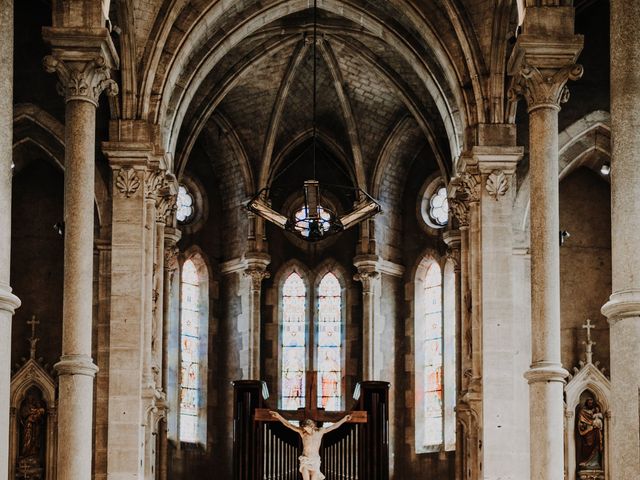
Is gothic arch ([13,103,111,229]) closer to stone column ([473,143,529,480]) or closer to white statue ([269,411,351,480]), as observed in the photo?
white statue ([269,411,351,480])

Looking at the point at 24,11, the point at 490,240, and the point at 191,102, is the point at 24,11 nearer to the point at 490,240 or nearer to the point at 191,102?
the point at 191,102

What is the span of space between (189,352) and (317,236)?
9669mm

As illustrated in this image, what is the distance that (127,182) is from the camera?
32.1 m

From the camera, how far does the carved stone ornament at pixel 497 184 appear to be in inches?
1266

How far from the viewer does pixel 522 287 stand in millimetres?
33250

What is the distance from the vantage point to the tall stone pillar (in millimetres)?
24797

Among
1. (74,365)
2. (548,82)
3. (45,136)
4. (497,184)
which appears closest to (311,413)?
(497,184)

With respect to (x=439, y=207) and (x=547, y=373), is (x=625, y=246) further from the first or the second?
(x=439, y=207)

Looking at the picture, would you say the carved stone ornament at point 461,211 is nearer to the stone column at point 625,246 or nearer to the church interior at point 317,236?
the church interior at point 317,236

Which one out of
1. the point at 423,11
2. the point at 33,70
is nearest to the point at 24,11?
the point at 33,70

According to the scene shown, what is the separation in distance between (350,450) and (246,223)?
9466 mm

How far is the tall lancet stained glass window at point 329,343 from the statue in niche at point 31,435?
9178 mm

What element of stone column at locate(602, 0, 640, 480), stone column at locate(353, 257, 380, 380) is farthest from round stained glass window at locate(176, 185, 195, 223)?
stone column at locate(602, 0, 640, 480)

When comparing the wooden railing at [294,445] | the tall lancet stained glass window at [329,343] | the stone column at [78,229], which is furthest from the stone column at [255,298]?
the stone column at [78,229]
